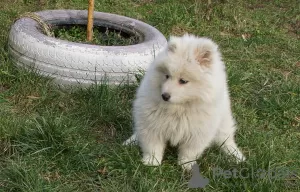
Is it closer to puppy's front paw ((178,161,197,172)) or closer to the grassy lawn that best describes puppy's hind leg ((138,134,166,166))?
the grassy lawn

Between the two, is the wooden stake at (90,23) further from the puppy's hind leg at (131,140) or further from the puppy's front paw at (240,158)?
the puppy's front paw at (240,158)

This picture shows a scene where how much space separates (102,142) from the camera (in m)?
3.51

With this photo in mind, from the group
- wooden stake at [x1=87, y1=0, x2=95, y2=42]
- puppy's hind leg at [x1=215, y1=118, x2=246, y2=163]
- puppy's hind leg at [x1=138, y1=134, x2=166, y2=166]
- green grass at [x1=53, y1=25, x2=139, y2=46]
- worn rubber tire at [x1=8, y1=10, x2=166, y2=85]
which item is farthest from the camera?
green grass at [x1=53, y1=25, x2=139, y2=46]

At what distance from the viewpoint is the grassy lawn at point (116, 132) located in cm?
300

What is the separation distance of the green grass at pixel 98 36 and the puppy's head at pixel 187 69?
1.87m

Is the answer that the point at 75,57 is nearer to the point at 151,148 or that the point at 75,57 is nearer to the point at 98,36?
the point at 98,36

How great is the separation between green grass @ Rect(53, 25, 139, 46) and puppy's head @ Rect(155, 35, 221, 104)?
6.14 feet

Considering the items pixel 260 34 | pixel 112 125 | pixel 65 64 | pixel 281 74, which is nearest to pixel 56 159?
pixel 112 125

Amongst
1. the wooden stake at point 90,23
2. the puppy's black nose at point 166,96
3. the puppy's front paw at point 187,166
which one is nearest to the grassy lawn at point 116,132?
the puppy's front paw at point 187,166

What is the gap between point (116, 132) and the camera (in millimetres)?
3686

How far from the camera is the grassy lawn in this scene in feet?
9.85

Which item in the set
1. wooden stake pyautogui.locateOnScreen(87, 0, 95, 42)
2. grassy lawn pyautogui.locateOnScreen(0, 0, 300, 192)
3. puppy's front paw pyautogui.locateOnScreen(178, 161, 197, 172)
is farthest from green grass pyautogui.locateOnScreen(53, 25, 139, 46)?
puppy's front paw pyautogui.locateOnScreen(178, 161, 197, 172)

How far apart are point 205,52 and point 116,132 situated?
121cm

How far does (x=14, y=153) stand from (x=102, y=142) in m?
0.69
